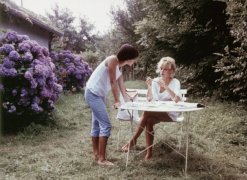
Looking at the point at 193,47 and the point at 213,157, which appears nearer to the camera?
the point at 213,157

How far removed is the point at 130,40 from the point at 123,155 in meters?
21.7

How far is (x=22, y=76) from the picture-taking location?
8078mm

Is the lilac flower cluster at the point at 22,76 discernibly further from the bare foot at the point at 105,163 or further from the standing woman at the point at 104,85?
the bare foot at the point at 105,163

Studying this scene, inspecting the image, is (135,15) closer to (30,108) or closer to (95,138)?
(30,108)

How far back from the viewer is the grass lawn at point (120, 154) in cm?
517

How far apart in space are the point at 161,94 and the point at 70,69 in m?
10.5

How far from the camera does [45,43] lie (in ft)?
54.0

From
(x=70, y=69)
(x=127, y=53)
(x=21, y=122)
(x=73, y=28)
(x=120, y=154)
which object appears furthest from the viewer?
(x=73, y=28)

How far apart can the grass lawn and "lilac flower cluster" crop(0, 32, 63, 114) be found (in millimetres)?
554

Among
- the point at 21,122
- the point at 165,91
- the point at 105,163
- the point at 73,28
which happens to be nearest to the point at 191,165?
the point at 105,163

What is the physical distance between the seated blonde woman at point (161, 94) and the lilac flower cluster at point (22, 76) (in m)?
2.72

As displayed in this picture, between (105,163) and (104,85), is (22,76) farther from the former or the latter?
(105,163)

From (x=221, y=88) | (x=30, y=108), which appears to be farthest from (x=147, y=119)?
(x=221, y=88)

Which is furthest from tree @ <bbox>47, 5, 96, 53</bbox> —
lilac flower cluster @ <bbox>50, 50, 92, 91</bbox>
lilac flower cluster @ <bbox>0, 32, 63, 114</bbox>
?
lilac flower cluster @ <bbox>0, 32, 63, 114</bbox>
